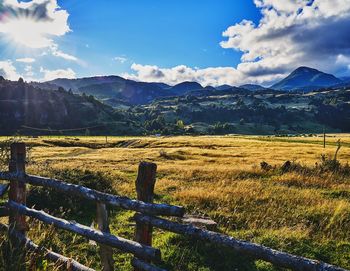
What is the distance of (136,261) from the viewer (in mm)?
6602

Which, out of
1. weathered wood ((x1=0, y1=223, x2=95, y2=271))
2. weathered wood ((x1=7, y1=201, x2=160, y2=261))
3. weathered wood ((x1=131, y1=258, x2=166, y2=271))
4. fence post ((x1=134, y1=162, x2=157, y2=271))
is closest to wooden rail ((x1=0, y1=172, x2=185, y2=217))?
fence post ((x1=134, y1=162, x2=157, y2=271))

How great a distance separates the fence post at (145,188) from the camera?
6.47 meters

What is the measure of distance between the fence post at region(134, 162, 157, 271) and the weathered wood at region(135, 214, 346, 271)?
19 centimetres

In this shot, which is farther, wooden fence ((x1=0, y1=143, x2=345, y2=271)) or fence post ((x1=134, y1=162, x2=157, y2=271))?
fence post ((x1=134, y1=162, x2=157, y2=271))

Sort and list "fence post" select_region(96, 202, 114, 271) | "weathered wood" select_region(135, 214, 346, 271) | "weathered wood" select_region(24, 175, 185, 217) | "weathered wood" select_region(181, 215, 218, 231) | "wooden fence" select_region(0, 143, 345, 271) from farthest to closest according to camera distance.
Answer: "weathered wood" select_region(181, 215, 218, 231), "fence post" select_region(96, 202, 114, 271), "weathered wood" select_region(24, 175, 185, 217), "wooden fence" select_region(0, 143, 345, 271), "weathered wood" select_region(135, 214, 346, 271)

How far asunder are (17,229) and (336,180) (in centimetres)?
2080

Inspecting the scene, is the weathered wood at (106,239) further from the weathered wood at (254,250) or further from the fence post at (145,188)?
the weathered wood at (254,250)

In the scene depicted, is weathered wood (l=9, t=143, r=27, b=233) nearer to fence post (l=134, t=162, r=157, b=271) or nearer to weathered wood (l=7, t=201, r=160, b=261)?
weathered wood (l=7, t=201, r=160, b=261)

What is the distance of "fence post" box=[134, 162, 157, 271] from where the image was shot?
647cm

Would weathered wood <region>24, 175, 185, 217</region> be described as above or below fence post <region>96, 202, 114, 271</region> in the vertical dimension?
above

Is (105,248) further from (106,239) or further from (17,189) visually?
(17,189)

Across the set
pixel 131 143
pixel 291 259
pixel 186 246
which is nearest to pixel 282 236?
pixel 186 246

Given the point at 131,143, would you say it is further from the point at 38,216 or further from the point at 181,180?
the point at 38,216

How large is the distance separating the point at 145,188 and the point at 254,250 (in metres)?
2.06
